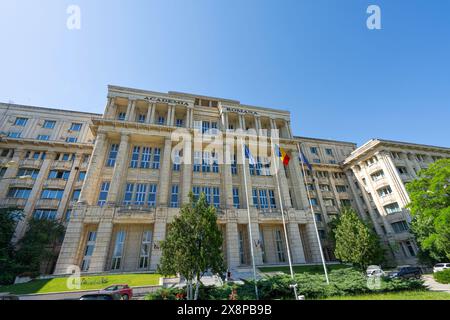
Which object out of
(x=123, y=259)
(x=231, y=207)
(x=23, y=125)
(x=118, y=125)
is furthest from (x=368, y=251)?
(x=23, y=125)

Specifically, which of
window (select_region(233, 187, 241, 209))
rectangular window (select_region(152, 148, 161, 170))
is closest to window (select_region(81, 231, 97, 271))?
rectangular window (select_region(152, 148, 161, 170))

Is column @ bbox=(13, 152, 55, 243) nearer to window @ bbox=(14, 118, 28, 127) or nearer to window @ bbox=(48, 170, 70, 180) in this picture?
window @ bbox=(48, 170, 70, 180)

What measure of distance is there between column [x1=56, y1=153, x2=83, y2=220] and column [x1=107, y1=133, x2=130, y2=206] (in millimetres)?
11126

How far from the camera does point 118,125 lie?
→ 108 feet

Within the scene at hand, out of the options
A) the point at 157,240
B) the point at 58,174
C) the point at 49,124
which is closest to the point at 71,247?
the point at 157,240

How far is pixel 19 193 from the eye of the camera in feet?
107

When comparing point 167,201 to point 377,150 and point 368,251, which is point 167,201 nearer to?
point 368,251

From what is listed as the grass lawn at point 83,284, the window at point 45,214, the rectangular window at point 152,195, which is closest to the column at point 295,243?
the grass lawn at point 83,284

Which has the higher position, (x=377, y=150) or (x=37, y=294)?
(x=377, y=150)

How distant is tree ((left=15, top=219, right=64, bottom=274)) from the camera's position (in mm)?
24812

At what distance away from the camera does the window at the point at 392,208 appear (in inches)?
1410

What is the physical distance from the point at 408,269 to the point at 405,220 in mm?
15248

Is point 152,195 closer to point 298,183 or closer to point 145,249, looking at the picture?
point 145,249
